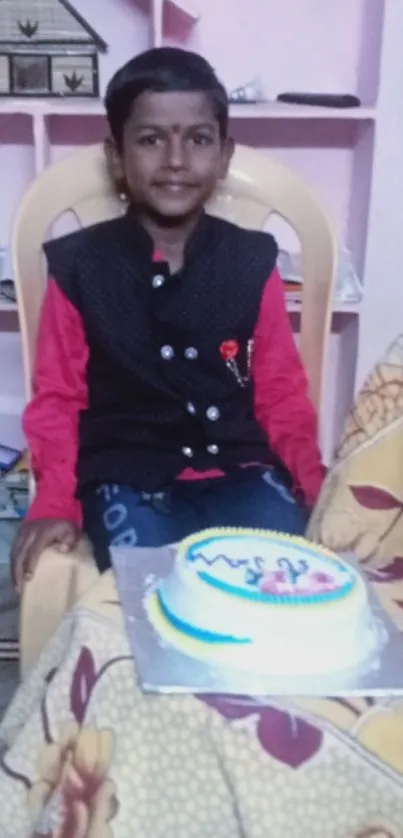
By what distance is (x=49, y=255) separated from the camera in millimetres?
1229

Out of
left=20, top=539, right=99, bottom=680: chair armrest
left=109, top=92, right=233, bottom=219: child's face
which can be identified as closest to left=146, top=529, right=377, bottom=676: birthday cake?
left=20, top=539, right=99, bottom=680: chair armrest

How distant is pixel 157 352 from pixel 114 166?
0.87 ft

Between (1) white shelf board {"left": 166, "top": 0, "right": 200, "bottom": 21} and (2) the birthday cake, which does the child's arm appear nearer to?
(2) the birthday cake

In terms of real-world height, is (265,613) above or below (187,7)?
below

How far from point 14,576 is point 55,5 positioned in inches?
42.7

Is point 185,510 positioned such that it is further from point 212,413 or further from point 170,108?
point 170,108

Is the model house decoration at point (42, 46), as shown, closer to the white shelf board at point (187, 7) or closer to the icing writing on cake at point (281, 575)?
the white shelf board at point (187, 7)

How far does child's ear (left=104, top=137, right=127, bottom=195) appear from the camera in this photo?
1265 millimetres

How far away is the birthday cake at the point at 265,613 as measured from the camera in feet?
2.19

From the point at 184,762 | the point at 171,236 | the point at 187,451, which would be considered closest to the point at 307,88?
the point at 171,236

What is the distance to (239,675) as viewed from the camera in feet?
2.16

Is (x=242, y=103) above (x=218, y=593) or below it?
above

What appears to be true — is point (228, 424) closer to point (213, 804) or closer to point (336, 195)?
point (213, 804)

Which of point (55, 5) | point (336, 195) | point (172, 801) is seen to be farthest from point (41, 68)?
point (172, 801)
